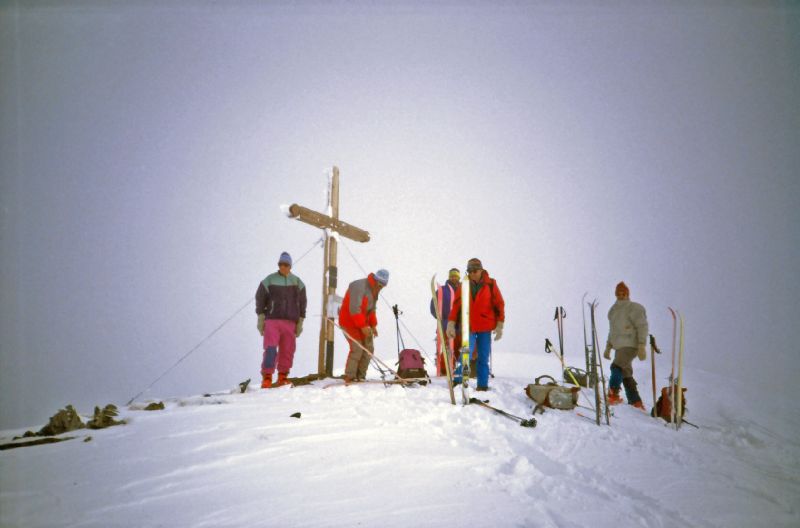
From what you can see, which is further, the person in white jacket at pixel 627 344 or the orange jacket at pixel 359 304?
the orange jacket at pixel 359 304

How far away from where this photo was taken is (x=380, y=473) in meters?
2.27

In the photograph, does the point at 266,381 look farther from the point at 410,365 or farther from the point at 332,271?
the point at 332,271

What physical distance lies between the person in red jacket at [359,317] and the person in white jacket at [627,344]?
13.6ft

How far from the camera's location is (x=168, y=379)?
12419 cm

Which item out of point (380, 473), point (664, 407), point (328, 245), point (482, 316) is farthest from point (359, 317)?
point (664, 407)

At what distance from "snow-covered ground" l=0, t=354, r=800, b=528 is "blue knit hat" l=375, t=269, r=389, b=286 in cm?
272

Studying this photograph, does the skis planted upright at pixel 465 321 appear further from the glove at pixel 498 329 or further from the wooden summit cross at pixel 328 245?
the wooden summit cross at pixel 328 245

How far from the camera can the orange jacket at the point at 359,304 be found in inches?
261

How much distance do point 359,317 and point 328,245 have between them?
2.80 metres

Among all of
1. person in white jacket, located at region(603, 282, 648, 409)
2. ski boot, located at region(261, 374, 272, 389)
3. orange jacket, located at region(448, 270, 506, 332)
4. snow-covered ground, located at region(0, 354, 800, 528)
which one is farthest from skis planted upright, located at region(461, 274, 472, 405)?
ski boot, located at region(261, 374, 272, 389)

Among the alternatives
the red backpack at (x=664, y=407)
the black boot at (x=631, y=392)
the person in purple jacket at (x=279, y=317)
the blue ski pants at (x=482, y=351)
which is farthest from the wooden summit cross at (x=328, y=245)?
the red backpack at (x=664, y=407)

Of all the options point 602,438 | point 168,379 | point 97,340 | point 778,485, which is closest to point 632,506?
point 602,438

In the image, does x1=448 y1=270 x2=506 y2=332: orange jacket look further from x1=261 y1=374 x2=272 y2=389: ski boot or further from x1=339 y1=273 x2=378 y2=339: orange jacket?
x1=261 y1=374 x2=272 y2=389: ski boot

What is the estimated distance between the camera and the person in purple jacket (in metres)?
6.49
